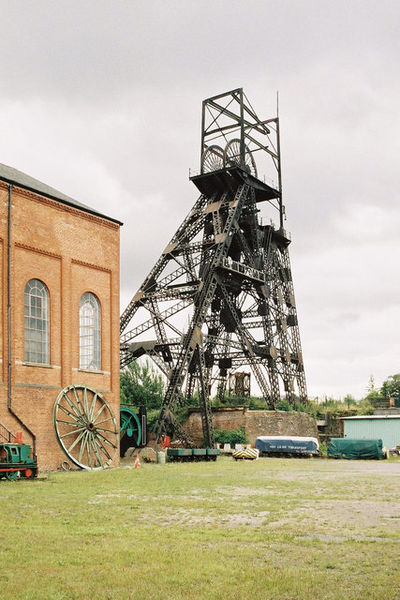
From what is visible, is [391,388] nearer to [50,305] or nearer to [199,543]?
[50,305]

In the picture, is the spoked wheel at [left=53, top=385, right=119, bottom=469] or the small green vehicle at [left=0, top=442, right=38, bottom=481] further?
the spoked wheel at [left=53, top=385, right=119, bottom=469]

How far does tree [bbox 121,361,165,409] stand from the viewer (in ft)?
164

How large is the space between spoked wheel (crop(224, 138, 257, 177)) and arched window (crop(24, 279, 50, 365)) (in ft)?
81.2

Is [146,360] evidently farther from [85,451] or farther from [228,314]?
[85,451]

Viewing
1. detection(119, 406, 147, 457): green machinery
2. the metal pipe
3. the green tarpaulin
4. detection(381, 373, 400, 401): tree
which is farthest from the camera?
detection(381, 373, 400, 401): tree

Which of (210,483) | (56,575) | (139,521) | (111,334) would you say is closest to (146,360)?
(111,334)

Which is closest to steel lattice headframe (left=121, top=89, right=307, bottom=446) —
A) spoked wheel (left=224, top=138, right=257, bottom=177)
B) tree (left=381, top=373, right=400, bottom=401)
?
spoked wheel (left=224, top=138, right=257, bottom=177)

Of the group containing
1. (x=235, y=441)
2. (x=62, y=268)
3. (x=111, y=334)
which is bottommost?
(x=235, y=441)

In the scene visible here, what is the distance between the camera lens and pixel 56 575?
8133mm

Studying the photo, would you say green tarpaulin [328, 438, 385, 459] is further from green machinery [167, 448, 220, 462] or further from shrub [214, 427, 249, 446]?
green machinery [167, 448, 220, 462]

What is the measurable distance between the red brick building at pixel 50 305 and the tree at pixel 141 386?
20.6 metres

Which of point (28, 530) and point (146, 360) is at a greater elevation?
point (146, 360)

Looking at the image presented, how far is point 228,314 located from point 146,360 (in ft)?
24.7

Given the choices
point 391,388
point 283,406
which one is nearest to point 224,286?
point 283,406
